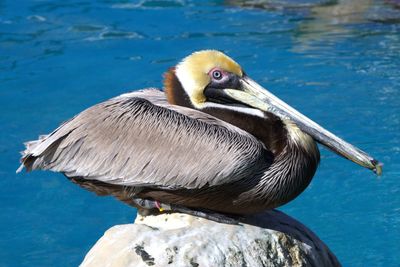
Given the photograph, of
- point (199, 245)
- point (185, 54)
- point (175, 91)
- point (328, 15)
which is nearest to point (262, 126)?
point (175, 91)

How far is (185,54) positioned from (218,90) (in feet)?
17.6

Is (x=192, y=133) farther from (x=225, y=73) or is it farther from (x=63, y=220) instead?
(x=63, y=220)

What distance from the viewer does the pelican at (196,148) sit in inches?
177

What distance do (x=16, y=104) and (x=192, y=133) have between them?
16.2 feet

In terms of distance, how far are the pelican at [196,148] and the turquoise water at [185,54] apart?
2.00 meters

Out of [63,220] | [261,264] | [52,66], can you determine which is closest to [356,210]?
[63,220]

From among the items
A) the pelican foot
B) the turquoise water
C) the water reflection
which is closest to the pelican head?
the pelican foot

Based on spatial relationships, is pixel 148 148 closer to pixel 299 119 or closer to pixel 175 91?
pixel 175 91

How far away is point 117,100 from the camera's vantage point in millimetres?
4766

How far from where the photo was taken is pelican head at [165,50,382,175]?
15.6 ft

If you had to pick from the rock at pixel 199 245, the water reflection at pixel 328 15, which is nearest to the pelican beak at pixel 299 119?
the rock at pixel 199 245

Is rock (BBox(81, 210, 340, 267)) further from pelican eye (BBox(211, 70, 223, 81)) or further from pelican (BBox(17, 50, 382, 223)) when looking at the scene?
pelican eye (BBox(211, 70, 223, 81))

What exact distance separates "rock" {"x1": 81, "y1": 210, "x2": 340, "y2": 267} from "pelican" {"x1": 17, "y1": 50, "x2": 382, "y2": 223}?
10cm

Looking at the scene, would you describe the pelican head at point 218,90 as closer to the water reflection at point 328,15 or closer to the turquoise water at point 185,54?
the turquoise water at point 185,54
